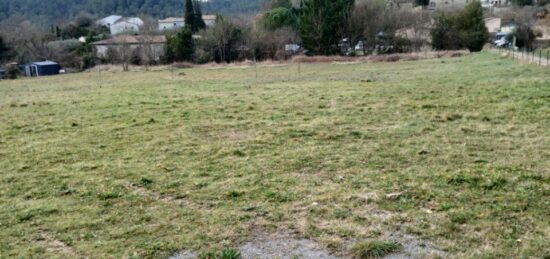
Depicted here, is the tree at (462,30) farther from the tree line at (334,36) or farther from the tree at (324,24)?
the tree at (324,24)

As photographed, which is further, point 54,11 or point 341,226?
point 54,11

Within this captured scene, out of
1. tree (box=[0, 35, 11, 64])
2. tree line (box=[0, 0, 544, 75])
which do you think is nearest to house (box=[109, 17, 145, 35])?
tree (box=[0, 35, 11, 64])

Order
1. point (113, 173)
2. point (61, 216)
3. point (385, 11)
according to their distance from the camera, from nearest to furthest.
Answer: point (61, 216)
point (113, 173)
point (385, 11)

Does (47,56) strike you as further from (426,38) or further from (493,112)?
(493,112)

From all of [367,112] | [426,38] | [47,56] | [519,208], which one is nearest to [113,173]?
[519,208]

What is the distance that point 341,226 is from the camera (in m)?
3.85

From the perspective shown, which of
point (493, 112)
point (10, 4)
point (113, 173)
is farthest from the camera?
point (10, 4)

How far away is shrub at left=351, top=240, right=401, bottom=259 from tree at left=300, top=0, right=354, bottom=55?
41112 mm

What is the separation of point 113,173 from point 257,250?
319 cm

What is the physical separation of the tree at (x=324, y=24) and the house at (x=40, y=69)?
26427 millimetres

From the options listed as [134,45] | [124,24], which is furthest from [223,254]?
[124,24]

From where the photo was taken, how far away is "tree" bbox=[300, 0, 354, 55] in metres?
43.2

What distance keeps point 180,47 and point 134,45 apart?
24.5 ft

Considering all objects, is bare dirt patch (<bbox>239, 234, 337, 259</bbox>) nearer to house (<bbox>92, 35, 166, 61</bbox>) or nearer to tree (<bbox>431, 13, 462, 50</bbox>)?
tree (<bbox>431, 13, 462, 50</bbox>)
